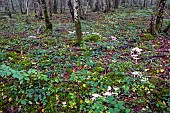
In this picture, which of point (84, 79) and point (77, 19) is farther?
point (77, 19)

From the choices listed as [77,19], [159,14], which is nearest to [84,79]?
[77,19]

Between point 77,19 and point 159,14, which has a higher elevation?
point 159,14

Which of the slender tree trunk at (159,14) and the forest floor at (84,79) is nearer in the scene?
the forest floor at (84,79)

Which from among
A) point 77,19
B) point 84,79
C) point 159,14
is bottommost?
point 84,79

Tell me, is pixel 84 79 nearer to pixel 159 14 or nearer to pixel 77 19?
pixel 77 19

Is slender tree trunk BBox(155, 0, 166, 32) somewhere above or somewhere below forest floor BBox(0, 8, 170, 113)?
above

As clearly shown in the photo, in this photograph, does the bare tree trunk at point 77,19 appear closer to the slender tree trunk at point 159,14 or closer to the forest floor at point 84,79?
the forest floor at point 84,79

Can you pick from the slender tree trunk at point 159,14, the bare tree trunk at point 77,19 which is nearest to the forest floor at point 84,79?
the bare tree trunk at point 77,19

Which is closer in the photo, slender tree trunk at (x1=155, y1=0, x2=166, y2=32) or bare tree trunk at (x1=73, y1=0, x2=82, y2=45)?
bare tree trunk at (x1=73, y1=0, x2=82, y2=45)

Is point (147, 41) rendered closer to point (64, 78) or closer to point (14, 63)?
point (64, 78)

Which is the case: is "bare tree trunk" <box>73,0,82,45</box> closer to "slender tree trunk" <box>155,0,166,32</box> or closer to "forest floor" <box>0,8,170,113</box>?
"forest floor" <box>0,8,170,113</box>

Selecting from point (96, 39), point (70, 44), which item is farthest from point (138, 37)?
point (70, 44)

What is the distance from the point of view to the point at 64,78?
20.2 ft

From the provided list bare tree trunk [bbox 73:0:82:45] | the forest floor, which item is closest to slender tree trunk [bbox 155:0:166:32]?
the forest floor
